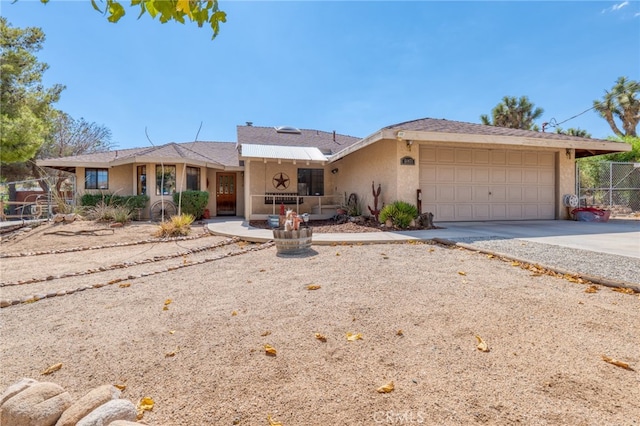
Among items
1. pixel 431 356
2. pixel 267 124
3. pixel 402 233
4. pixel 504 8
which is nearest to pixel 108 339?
pixel 431 356

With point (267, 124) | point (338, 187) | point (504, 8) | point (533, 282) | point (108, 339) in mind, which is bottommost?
point (108, 339)

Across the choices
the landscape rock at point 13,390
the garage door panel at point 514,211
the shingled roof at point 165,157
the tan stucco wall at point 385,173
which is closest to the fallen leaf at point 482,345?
the landscape rock at point 13,390

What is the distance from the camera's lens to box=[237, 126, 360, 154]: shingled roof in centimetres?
1587

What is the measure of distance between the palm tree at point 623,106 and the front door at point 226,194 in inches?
1069

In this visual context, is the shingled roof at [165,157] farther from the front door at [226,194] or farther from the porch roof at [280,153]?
the porch roof at [280,153]

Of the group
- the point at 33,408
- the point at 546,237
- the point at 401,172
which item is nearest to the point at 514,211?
the point at 546,237

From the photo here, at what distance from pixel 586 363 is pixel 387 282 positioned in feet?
7.06

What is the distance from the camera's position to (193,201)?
13.4 metres

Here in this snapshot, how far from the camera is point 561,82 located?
1588cm

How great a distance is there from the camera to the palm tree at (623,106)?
75.7ft

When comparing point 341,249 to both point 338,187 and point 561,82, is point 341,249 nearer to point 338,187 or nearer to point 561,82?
point 338,187

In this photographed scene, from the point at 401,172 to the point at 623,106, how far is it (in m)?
26.7

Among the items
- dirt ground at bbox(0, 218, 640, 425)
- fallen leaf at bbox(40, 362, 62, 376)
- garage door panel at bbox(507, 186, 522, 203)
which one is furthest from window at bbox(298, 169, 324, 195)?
fallen leaf at bbox(40, 362, 62, 376)

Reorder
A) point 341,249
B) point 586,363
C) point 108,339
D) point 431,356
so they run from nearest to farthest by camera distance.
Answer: point 586,363 → point 431,356 → point 108,339 → point 341,249
